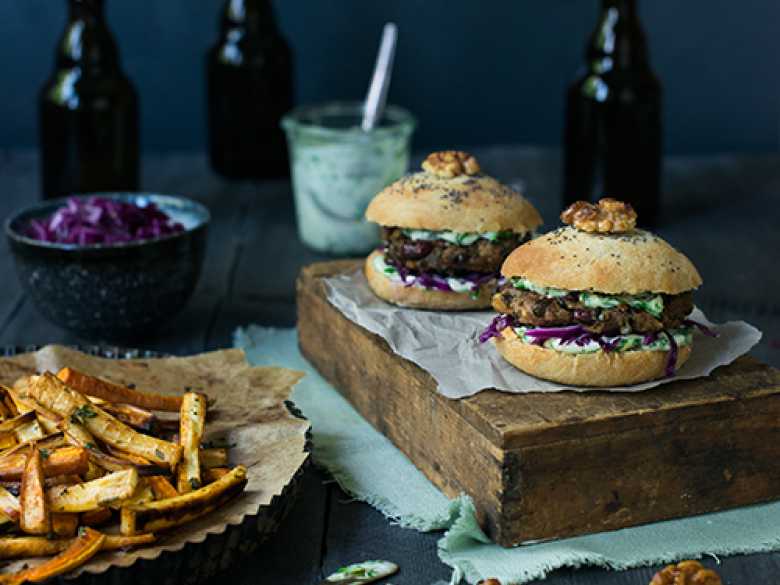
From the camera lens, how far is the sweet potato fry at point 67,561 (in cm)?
192

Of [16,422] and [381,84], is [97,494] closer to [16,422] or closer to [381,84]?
[16,422]

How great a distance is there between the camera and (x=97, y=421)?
2.29 metres

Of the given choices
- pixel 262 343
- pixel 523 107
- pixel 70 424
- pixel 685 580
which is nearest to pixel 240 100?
pixel 523 107

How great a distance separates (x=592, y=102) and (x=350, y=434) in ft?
5.91

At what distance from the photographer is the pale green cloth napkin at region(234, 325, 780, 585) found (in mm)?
2188

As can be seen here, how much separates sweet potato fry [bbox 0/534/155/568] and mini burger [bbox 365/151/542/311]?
103 cm

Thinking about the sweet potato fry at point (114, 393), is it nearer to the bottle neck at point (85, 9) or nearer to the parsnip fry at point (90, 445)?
the parsnip fry at point (90, 445)

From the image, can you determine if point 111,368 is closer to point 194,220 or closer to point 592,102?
point 194,220

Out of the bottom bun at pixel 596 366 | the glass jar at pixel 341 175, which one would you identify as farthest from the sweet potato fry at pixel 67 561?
the glass jar at pixel 341 175

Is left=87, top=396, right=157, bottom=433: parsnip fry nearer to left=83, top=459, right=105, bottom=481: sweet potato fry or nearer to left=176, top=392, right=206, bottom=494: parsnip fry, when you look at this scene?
left=176, top=392, right=206, bottom=494: parsnip fry

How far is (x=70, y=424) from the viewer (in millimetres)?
2273

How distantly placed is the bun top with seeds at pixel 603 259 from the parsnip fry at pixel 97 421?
740 mm

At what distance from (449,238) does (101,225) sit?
1.02 m

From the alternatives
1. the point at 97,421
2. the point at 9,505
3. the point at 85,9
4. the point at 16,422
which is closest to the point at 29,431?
the point at 16,422
